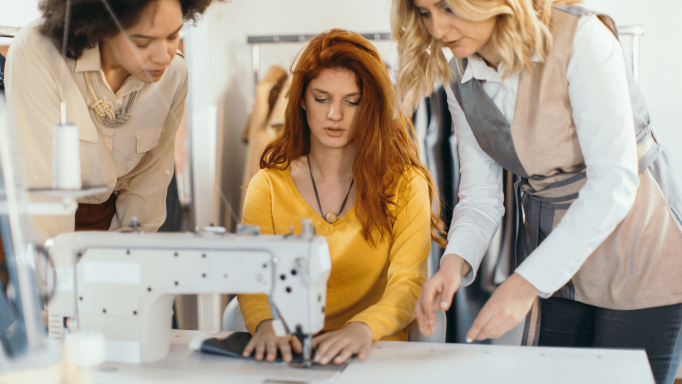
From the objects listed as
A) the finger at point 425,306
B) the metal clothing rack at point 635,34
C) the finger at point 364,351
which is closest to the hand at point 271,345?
the finger at point 364,351

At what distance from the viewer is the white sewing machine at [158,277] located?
0.91m

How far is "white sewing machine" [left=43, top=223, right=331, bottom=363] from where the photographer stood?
91 cm

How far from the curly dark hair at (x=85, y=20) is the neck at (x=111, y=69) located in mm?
19

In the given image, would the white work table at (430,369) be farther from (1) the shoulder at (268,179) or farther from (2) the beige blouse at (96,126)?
(1) the shoulder at (268,179)

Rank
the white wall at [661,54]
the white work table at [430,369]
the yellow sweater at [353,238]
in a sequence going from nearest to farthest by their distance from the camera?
the white work table at [430,369]
the yellow sweater at [353,238]
the white wall at [661,54]

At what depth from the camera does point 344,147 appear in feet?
4.69

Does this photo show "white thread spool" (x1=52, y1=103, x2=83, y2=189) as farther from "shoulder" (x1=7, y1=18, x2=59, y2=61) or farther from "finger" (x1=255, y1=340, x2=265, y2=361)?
"finger" (x1=255, y1=340, x2=265, y2=361)

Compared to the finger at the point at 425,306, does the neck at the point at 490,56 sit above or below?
above

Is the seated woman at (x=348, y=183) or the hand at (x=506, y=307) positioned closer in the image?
the hand at (x=506, y=307)

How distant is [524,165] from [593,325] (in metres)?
0.38

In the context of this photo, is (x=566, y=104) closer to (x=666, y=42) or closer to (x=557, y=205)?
(x=557, y=205)

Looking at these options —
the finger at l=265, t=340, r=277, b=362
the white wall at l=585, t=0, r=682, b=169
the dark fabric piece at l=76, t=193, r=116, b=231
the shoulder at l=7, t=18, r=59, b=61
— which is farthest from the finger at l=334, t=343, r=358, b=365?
the white wall at l=585, t=0, r=682, b=169

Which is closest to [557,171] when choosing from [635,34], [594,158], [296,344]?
[594,158]

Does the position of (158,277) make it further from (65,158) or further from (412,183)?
(412,183)
